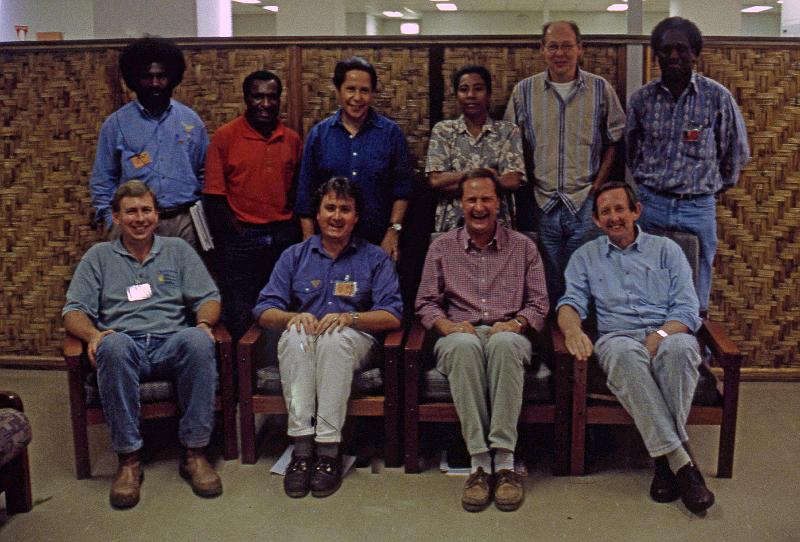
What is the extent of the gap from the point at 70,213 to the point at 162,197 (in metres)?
1.10

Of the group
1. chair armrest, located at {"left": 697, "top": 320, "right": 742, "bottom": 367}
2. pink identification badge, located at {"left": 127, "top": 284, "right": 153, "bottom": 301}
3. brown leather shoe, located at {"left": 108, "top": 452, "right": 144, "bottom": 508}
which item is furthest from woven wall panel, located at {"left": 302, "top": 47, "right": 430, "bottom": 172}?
brown leather shoe, located at {"left": 108, "top": 452, "right": 144, "bottom": 508}

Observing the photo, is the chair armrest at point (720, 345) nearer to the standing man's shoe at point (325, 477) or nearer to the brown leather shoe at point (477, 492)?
the brown leather shoe at point (477, 492)

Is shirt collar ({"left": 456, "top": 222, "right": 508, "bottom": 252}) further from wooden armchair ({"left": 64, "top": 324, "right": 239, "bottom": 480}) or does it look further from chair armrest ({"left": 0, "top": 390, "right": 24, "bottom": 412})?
chair armrest ({"left": 0, "top": 390, "right": 24, "bottom": 412})

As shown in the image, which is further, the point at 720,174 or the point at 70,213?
the point at 70,213

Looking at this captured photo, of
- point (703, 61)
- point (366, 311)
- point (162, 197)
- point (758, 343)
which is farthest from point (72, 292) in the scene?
point (758, 343)

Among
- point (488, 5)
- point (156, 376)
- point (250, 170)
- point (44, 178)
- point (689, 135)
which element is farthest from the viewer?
point (488, 5)

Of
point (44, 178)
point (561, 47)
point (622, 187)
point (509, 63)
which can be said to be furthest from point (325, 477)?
point (44, 178)

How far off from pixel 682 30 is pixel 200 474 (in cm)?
279

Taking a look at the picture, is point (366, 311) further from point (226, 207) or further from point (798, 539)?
point (798, 539)

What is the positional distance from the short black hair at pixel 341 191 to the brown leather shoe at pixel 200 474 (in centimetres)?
114

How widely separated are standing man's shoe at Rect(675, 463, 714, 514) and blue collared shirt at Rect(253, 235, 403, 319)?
1291 millimetres

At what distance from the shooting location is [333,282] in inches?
141

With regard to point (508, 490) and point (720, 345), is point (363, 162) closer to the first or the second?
point (508, 490)

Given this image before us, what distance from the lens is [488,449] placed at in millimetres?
3221
